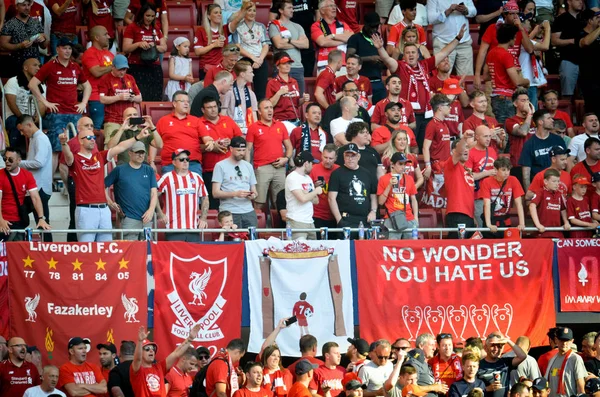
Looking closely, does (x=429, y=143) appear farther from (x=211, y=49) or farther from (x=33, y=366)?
(x=33, y=366)

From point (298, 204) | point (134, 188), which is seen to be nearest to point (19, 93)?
point (134, 188)

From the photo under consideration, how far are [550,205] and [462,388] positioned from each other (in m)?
3.99

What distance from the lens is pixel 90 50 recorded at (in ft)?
63.8

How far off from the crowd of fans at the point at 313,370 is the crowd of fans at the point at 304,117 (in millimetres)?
1787

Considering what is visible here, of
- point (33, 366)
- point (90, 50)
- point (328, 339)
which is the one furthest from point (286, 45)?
point (33, 366)

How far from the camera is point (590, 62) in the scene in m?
21.4

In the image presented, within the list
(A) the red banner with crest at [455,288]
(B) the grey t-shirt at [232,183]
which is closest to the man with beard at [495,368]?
(A) the red banner with crest at [455,288]

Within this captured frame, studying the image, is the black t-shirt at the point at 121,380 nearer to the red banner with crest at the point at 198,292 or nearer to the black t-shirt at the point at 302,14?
the red banner with crest at the point at 198,292

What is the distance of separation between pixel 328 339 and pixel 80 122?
4.31 metres

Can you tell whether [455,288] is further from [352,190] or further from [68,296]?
[68,296]

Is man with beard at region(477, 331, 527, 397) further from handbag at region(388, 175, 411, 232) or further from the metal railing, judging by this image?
handbag at region(388, 175, 411, 232)

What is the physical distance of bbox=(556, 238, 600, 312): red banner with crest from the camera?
16.9 meters

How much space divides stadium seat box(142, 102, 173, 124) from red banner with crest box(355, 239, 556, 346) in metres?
4.70

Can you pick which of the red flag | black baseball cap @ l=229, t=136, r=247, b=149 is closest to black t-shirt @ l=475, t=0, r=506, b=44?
black baseball cap @ l=229, t=136, r=247, b=149
